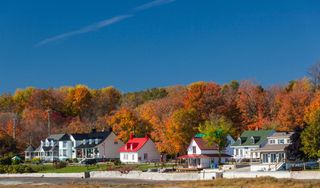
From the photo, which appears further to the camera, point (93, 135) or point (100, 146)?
point (93, 135)

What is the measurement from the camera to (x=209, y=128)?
86125 mm

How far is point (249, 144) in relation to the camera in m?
89.3

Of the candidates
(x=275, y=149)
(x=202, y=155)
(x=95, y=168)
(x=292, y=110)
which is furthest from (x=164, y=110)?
(x=275, y=149)

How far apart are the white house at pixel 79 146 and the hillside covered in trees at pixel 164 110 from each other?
111 inches

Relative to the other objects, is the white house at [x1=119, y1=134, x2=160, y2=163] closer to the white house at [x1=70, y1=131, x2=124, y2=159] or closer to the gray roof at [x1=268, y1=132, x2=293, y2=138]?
the white house at [x1=70, y1=131, x2=124, y2=159]

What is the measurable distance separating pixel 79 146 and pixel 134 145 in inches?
801

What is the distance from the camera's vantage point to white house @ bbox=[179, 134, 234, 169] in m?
83.9

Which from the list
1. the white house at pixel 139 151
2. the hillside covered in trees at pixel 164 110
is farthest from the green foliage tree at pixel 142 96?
the white house at pixel 139 151

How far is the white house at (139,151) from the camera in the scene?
9888 cm

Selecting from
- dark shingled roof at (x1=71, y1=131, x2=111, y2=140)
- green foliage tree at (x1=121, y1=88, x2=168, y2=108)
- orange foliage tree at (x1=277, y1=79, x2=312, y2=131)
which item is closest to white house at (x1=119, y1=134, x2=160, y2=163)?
dark shingled roof at (x1=71, y1=131, x2=111, y2=140)

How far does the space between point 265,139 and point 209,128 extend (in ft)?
29.3

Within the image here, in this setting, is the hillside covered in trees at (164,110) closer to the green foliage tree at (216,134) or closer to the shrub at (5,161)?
the green foliage tree at (216,134)

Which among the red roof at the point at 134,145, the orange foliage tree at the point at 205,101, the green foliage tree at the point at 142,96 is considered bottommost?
the red roof at the point at 134,145

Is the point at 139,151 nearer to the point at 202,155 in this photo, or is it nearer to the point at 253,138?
the point at 202,155
